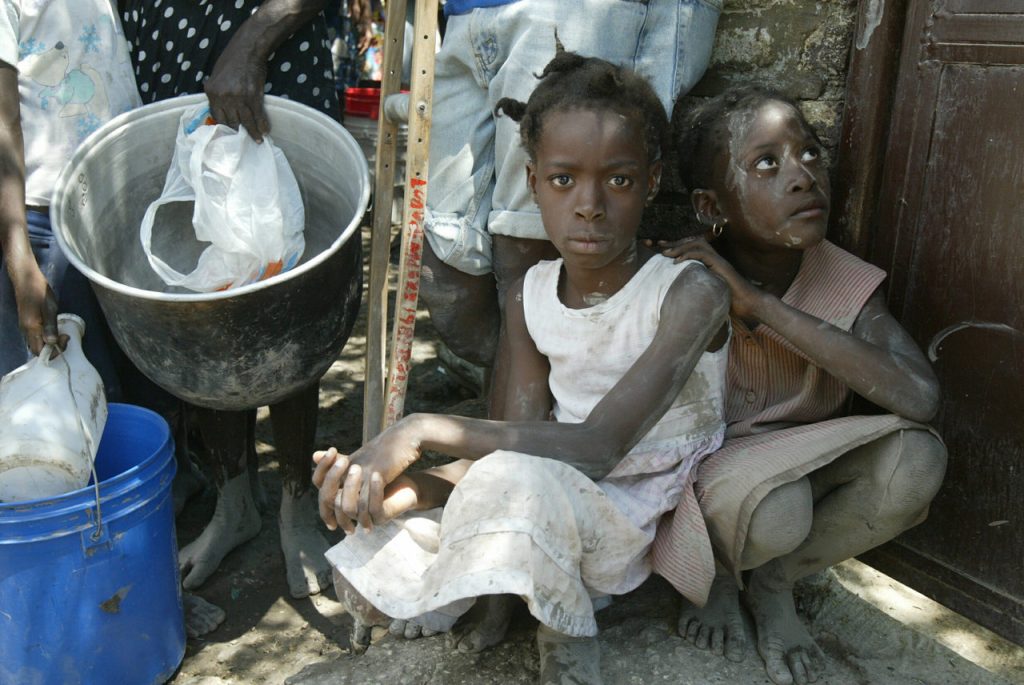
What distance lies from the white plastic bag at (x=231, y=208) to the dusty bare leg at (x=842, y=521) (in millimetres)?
1511

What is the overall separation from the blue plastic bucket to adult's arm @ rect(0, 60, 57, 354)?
400 millimetres

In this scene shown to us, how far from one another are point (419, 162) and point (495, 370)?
0.57 metres

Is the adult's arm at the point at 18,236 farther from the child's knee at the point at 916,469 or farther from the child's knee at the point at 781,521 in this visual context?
the child's knee at the point at 916,469

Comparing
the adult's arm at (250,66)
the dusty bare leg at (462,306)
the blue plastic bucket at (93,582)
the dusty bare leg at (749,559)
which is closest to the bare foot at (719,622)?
the dusty bare leg at (749,559)

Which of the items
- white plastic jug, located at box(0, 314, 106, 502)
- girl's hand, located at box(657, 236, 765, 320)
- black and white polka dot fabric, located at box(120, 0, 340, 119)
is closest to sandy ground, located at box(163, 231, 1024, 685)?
white plastic jug, located at box(0, 314, 106, 502)

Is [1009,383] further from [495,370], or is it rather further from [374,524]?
[374,524]

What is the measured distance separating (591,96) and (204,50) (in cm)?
128

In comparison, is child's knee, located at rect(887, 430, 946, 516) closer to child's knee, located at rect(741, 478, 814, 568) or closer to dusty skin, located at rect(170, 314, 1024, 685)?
child's knee, located at rect(741, 478, 814, 568)

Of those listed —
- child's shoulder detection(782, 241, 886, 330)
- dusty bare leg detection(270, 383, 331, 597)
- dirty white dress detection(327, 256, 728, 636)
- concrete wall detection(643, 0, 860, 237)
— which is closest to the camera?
dirty white dress detection(327, 256, 728, 636)

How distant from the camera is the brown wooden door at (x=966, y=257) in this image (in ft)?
7.72

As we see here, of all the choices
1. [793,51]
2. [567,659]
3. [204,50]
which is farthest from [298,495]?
[793,51]

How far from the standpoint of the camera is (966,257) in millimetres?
2463

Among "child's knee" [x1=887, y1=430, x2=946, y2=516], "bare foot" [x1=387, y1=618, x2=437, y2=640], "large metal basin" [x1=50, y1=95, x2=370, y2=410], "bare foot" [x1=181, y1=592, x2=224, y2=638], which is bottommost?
"bare foot" [x1=181, y1=592, x2=224, y2=638]

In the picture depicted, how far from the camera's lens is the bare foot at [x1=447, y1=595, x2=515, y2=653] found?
95.4 inches
